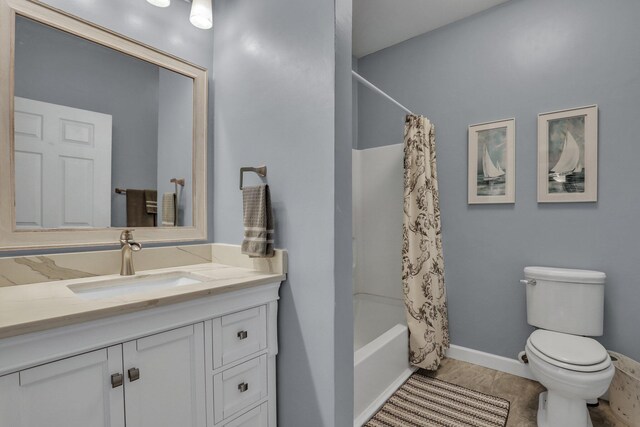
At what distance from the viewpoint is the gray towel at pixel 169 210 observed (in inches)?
65.5

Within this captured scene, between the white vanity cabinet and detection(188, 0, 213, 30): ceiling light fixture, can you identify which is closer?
the white vanity cabinet

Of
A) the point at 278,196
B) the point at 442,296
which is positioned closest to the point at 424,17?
the point at 278,196

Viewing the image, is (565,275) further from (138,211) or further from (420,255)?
(138,211)

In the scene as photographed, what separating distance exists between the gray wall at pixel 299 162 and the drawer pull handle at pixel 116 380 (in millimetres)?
690

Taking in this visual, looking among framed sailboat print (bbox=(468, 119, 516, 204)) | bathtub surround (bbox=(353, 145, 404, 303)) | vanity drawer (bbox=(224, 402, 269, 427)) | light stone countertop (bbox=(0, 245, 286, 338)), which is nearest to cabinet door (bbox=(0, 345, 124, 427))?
light stone countertop (bbox=(0, 245, 286, 338))

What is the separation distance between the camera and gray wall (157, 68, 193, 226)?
1.66m

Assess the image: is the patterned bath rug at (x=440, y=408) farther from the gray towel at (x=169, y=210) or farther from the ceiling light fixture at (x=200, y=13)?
the ceiling light fixture at (x=200, y=13)

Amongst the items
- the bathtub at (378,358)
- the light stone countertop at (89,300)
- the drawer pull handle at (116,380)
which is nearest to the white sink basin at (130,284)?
the light stone countertop at (89,300)

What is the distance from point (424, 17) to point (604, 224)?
198 cm

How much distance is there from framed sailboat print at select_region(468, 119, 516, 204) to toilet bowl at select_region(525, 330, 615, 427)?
39.4 inches

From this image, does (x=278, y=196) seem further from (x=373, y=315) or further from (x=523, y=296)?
(x=523, y=296)

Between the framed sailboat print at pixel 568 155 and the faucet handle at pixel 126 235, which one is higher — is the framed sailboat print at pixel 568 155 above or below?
above

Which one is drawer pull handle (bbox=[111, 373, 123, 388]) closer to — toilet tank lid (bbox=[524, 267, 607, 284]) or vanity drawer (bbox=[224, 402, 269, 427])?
vanity drawer (bbox=[224, 402, 269, 427])

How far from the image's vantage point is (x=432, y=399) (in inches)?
75.9
